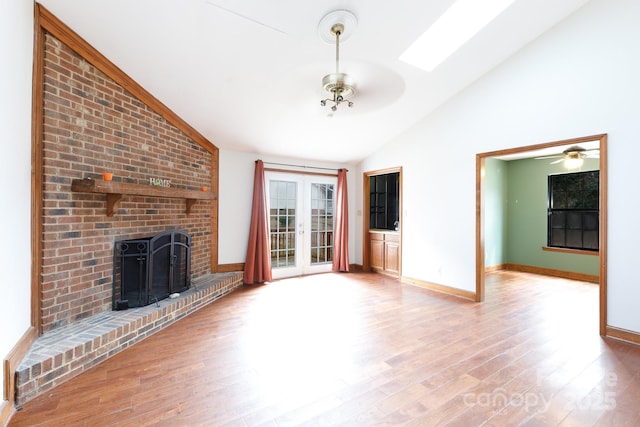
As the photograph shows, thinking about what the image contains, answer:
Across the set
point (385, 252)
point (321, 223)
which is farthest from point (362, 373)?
point (321, 223)

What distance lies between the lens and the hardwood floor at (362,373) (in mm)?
1787

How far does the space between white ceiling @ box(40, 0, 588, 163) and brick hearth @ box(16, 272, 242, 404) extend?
242cm

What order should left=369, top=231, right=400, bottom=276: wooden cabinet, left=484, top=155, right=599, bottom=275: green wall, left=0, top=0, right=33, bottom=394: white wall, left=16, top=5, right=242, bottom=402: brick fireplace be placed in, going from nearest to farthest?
left=0, top=0, right=33, bottom=394: white wall, left=16, top=5, right=242, bottom=402: brick fireplace, left=369, top=231, right=400, bottom=276: wooden cabinet, left=484, top=155, right=599, bottom=275: green wall

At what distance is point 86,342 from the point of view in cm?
227

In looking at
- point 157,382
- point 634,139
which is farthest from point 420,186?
→ point 157,382

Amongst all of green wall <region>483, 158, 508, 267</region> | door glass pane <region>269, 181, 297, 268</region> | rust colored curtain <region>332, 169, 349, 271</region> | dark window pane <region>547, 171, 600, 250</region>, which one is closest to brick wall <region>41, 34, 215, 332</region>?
door glass pane <region>269, 181, 297, 268</region>

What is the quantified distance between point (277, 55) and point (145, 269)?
2.67 m

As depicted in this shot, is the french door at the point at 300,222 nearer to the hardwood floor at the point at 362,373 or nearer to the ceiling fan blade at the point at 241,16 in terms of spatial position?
the hardwood floor at the point at 362,373

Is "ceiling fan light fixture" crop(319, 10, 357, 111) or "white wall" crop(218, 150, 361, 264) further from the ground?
"ceiling fan light fixture" crop(319, 10, 357, 111)

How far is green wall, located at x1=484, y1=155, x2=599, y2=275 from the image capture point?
601cm

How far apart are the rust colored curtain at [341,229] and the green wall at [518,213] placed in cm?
286

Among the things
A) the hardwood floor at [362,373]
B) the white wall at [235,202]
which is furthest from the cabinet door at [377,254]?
the white wall at [235,202]

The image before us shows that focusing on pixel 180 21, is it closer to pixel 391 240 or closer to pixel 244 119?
pixel 244 119

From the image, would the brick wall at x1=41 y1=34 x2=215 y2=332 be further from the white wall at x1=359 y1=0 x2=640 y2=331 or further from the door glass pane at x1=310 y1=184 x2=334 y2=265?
the white wall at x1=359 y1=0 x2=640 y2=331
